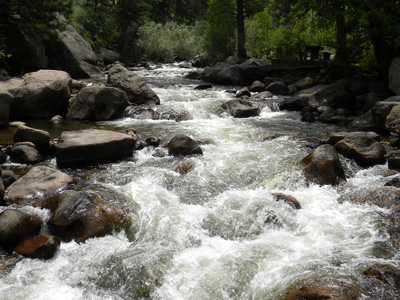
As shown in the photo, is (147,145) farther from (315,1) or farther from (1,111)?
(315,1)

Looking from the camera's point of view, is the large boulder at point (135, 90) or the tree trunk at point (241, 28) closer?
the large boulder at point (135, 90)

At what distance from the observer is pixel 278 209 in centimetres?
570

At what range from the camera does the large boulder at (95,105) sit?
35.2 ft

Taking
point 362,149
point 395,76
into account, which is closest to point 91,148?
point 362,149

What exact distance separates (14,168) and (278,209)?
5.21 metres

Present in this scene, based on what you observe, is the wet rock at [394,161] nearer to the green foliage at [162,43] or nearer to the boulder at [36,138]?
the boulder at [36,138]

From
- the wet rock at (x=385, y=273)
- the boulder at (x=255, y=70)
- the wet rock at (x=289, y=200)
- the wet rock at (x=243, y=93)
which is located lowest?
the wet rock at (x=289, y=200)

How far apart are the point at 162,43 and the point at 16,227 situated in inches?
1081

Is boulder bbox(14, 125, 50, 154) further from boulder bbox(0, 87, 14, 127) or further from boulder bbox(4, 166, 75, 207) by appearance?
boulder bbox(0, 87, 14, 127)

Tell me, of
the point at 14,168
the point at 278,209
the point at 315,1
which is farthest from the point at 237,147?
the point at 315,1

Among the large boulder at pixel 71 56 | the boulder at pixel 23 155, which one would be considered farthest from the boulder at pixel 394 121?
the large boulder at pixel 71 56

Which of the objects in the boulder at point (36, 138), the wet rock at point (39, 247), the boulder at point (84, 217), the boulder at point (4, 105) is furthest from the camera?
the boulder at point (4, 105)

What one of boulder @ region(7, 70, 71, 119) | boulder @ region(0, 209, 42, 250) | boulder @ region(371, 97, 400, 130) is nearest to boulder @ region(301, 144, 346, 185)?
boulder @ region(371, 97, 400, 130)

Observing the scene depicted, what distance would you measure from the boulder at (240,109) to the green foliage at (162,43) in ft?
63.0
